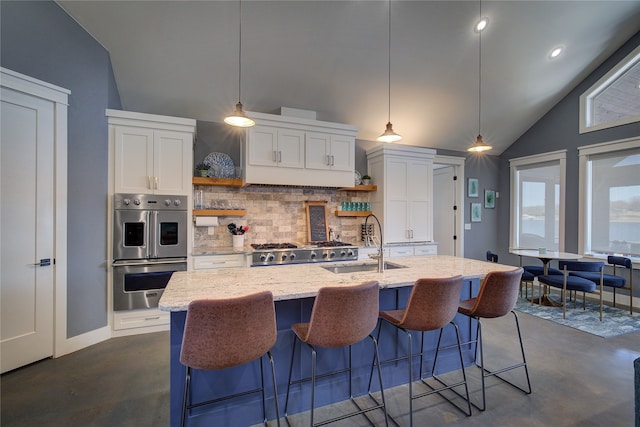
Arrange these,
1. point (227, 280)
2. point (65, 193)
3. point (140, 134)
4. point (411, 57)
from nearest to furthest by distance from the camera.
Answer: point (227, 280) → point (65, 193) → point (140, 134) → point (411, 57)

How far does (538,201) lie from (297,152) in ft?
15.6

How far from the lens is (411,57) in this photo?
378 cm

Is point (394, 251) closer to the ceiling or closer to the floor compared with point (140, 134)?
closer to the floor

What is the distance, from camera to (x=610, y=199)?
14.9ft

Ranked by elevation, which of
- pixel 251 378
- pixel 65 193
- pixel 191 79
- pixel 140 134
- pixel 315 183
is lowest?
A: pixel 251 378

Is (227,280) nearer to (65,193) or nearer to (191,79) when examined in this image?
(65,193)

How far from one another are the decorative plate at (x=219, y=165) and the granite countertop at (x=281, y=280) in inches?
79.1

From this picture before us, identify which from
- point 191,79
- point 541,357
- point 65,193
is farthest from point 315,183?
point 541,357

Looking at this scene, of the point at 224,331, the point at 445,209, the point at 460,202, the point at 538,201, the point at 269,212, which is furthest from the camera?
the point at 445,209

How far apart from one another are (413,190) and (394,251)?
1052 mm

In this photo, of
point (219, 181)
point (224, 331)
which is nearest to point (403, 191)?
point (219, 181)

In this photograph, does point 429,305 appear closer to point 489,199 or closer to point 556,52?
point 556,52

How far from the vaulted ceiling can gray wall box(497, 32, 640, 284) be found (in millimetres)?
161

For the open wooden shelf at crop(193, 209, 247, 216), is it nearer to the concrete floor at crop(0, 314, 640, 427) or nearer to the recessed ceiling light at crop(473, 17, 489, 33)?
the concrete floor at crop(0, 314, 640, 427)
